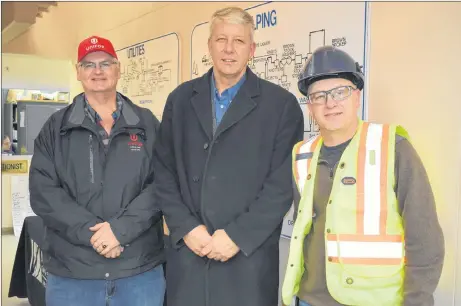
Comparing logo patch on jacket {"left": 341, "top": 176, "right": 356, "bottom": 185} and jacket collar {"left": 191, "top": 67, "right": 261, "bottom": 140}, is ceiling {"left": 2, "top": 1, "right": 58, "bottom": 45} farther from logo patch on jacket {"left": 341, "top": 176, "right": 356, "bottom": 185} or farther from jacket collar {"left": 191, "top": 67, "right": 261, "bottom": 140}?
logo patch on jacket {"left": 341, "top": 176, "right": 356, "bottom": 185}

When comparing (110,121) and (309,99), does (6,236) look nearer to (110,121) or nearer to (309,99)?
(110,121)

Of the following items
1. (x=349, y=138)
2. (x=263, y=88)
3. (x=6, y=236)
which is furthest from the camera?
(x=6, y=236)

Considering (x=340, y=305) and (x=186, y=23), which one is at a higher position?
(x=186, y=23)

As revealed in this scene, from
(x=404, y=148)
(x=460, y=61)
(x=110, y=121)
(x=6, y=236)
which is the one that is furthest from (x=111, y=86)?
(x=6, y=236)

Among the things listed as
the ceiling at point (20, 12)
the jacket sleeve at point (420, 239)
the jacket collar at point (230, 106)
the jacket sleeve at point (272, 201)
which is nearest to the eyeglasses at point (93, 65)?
the jacket collar at point (230, 106)

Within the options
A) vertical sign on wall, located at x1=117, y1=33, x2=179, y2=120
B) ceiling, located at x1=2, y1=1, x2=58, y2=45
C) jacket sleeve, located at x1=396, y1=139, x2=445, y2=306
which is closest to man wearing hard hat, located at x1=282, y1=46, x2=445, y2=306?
jacket sleeve, located at x1=396, y1=139, x2=445, y2=306

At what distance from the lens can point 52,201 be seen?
1.65 metres

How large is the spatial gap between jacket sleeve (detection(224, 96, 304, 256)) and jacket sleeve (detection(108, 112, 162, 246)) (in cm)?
35

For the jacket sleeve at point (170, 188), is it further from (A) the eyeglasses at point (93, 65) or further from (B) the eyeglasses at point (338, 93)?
(B) the eyeglasses at point (338, 93)

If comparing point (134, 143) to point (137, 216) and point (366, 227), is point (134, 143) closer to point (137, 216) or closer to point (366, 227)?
point (137, 216)

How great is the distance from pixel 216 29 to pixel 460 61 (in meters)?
0.78

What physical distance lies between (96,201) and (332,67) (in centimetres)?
94

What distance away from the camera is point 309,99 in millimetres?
1317

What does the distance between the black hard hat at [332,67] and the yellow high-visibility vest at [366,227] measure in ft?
0.53
